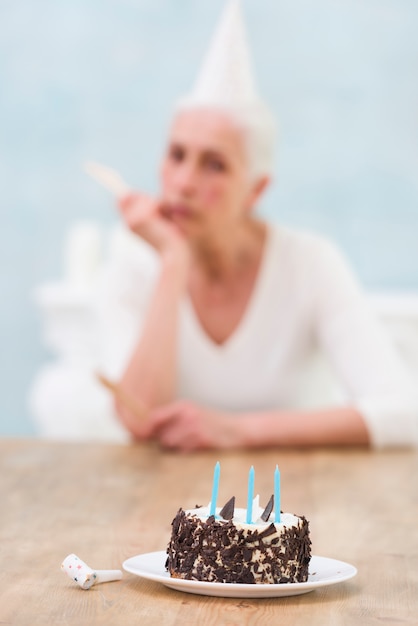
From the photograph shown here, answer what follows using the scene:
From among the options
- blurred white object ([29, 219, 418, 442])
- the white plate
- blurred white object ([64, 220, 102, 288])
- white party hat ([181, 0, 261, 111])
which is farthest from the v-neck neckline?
blurred white object ([64, 220, 102, 288])

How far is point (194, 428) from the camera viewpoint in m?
1.90

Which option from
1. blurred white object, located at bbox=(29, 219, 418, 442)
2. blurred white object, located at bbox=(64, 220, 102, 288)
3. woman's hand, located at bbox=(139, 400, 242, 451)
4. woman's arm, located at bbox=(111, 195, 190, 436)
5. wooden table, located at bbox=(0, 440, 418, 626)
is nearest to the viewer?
wooden table, located at bbox=(0, 440, 418, 626)

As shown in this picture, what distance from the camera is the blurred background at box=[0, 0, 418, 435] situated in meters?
4.01

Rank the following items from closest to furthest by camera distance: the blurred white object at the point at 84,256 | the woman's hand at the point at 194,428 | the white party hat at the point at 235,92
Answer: the woman's hand at the point at 194,428, the white party hat at the point at 235,92, the blurred white object at the point at 84,256

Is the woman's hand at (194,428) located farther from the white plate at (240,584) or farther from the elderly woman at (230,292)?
the white plate at (240,584)

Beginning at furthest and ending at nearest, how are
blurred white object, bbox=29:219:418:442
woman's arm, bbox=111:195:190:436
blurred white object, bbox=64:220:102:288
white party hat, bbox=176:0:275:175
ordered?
blurred white object, bbox=64:220:102:288 → blurred white object, bbox=29:219:418:442 → white party hat, bbox=176:0:275:175 → woman's arm, bbox=111:195:190:436

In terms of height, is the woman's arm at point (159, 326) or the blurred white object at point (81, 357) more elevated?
the blurred white object at point (81, 357)

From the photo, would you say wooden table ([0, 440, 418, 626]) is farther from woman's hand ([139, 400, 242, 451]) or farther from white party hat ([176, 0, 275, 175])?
white party hat ([176, 0, 275, 175])

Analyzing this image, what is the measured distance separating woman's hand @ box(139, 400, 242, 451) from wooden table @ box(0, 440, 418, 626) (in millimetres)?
29

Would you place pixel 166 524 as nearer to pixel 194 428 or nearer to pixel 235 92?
pixel 194 428

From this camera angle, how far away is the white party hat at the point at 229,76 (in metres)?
2.29

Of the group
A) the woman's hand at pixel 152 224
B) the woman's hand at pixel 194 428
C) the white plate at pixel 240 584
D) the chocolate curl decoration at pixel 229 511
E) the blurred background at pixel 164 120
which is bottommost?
the white plate at pixel 240 584

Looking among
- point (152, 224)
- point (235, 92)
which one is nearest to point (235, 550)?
point (152, 224)

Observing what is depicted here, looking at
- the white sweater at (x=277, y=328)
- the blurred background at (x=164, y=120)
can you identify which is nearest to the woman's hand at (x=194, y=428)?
the white sweater at (x=277, y=328)
